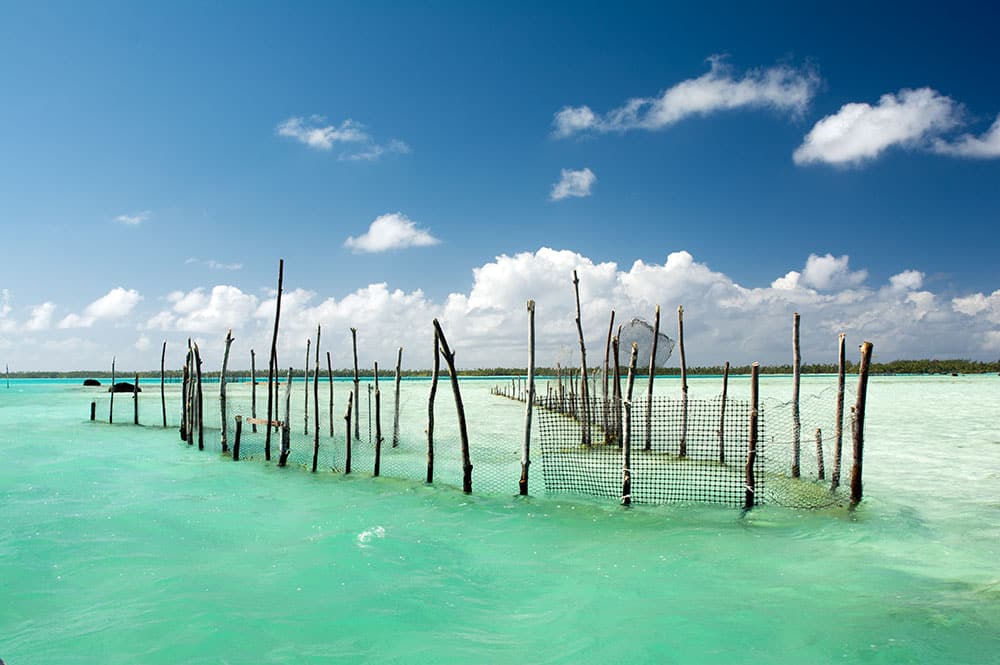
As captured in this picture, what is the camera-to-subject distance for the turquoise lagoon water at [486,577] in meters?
5.38

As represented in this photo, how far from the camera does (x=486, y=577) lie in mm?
6965

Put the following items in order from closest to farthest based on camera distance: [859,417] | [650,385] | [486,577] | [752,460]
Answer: [486,577] → [859,417] → [752,460] → [650,385]

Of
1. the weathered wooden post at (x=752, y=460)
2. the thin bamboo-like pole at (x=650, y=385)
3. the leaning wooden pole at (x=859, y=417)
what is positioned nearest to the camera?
the leaning wooden pole at (x=859, y=417)

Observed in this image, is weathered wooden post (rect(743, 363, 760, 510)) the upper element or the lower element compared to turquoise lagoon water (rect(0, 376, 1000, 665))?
upper

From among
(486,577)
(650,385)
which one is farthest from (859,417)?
(486,577)

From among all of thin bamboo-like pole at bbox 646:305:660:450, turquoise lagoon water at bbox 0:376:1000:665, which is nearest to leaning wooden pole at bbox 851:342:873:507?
turquoise lagoon water at bbox 0:376:1000:665

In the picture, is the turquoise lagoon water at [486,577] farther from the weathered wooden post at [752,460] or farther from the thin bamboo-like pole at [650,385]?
the thin bamboo-like pole at [650,385]

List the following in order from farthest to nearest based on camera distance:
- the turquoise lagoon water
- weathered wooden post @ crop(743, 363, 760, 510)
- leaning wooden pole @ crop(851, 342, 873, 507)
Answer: weathered wooden post @ crop(743, 363, 760, 510) → leaning wooden pole @ crop(851, 342, 873, 507) → the turquoise lagoon water

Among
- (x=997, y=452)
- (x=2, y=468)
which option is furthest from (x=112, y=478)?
(x=997, y=452)

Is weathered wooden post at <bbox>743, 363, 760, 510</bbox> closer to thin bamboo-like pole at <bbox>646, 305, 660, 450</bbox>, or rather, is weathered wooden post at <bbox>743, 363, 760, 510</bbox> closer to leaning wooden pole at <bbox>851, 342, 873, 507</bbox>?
leaning wooden pole at <bbox>851, 342, 873, 507</bbox>

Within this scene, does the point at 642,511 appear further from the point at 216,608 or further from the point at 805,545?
the point at 216,608

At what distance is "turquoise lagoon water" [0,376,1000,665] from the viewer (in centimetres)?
538

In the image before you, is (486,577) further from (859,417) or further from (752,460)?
(859,417)

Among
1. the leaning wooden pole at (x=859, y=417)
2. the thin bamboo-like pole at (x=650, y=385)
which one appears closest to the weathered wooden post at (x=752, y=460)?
the leaning wooden pole at (x=859, y=417)
